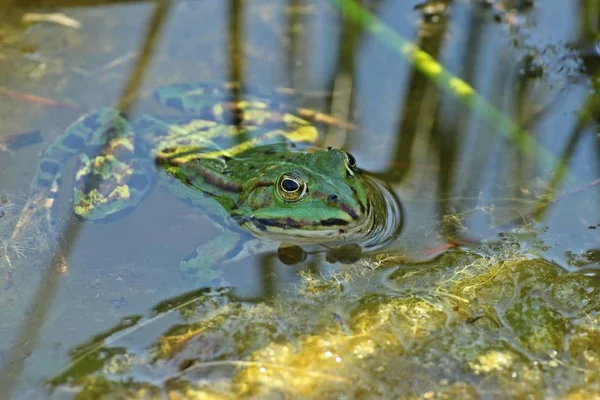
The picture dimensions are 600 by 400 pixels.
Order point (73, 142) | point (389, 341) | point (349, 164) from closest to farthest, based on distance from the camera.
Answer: point (389, 341), point (349, 164), point (73, 142)

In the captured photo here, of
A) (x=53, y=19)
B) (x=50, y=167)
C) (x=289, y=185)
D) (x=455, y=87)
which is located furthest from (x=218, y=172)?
(x=53, y=19)

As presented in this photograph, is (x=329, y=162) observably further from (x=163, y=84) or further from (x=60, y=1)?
(x=60, y=1)

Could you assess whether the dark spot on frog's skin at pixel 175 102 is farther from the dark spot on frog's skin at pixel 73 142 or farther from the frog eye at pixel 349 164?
the frog eye at pixel 349 164

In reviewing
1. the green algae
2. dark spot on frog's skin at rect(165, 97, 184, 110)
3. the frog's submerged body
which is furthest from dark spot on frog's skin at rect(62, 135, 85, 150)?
the green algae

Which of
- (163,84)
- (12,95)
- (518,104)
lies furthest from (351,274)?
(12,95)

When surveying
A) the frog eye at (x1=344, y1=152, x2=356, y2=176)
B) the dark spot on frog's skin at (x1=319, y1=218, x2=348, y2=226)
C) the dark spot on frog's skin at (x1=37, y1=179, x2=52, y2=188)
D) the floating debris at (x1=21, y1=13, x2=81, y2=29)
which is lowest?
the dark spot on frog's skin at (x1=37, y1=179, x2=52, y2=188)

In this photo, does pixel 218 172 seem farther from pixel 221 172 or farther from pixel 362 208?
pixel 362 208

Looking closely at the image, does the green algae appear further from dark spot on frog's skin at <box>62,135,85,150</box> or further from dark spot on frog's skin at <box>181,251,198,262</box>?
dark spot on frog's skin at <box>62,135,85,150</box>

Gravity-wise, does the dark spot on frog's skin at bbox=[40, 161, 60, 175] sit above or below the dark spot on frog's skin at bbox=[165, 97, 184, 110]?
below

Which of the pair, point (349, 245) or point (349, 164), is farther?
point (349, 245)
